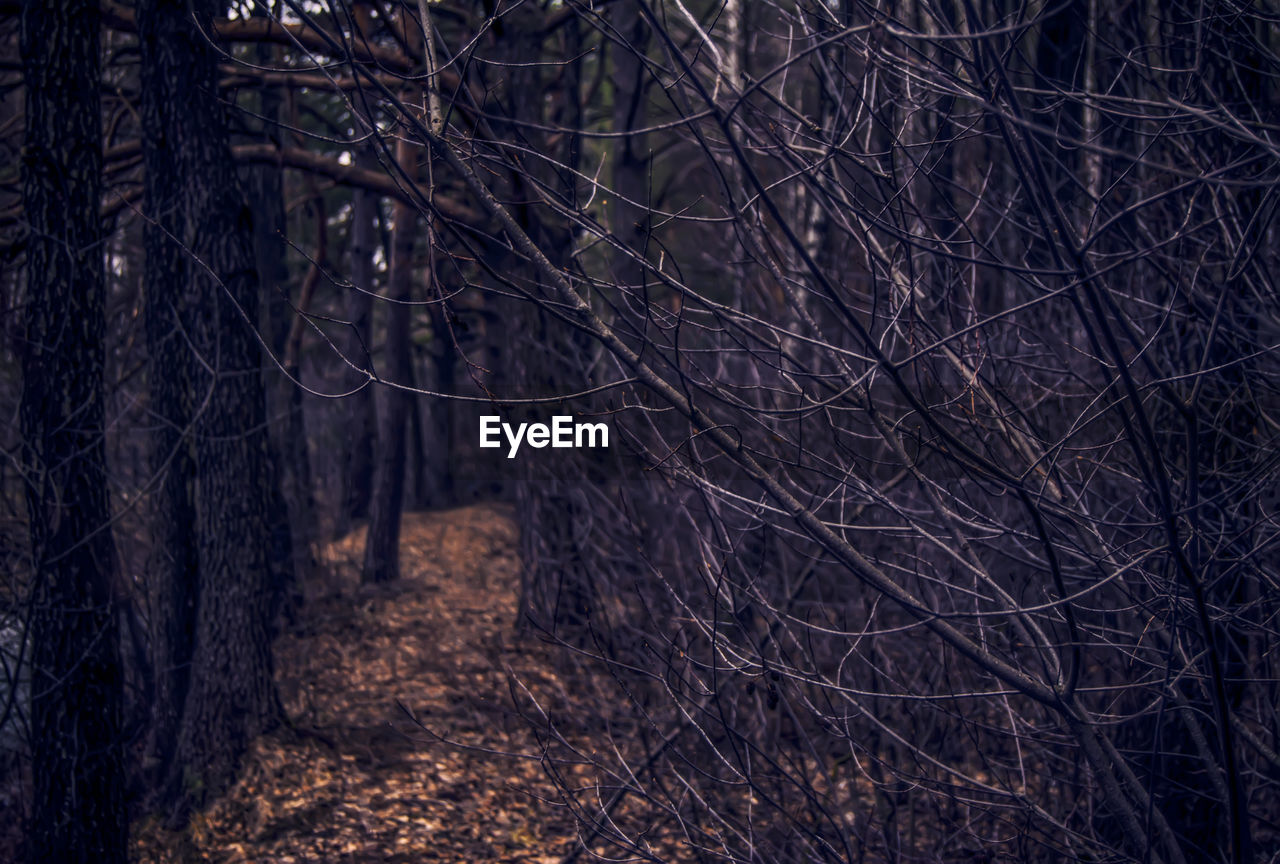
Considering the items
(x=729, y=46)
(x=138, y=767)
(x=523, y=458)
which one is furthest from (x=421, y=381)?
(x=138, y=767)

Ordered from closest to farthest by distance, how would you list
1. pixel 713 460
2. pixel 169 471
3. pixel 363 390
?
pixel 713 460, pixel 169 471, pixel 363 390

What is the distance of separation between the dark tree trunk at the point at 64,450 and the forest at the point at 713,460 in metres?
0.02

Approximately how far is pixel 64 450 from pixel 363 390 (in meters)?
6.19

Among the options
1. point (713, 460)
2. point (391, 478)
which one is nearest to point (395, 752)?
point (713, 460)

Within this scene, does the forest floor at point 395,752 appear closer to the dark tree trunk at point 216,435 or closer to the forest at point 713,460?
the forest at point 713,460

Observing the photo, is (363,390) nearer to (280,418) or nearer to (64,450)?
(280,418)

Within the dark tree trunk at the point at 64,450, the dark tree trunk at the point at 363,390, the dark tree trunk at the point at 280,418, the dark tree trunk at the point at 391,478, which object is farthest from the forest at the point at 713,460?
the dark tree trunk at the point at 363,390

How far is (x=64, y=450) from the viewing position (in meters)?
4.99

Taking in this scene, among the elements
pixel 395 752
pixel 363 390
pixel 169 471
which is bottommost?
pixel 395 752

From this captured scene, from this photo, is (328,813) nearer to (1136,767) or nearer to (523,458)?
(523,458)

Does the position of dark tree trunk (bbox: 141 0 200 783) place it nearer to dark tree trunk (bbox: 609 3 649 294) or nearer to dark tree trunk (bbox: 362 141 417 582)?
dark tree trunk (bbox: 609 3 649 294)

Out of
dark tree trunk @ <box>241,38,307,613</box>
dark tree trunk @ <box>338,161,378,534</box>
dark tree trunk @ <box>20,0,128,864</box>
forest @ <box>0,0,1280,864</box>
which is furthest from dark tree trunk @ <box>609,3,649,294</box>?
dark tree trunk @ <box>20,0,128,864</box>

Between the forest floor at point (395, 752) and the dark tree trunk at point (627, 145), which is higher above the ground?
the dark tree trunk at point (627, 145)

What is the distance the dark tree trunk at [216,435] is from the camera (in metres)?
6.18
